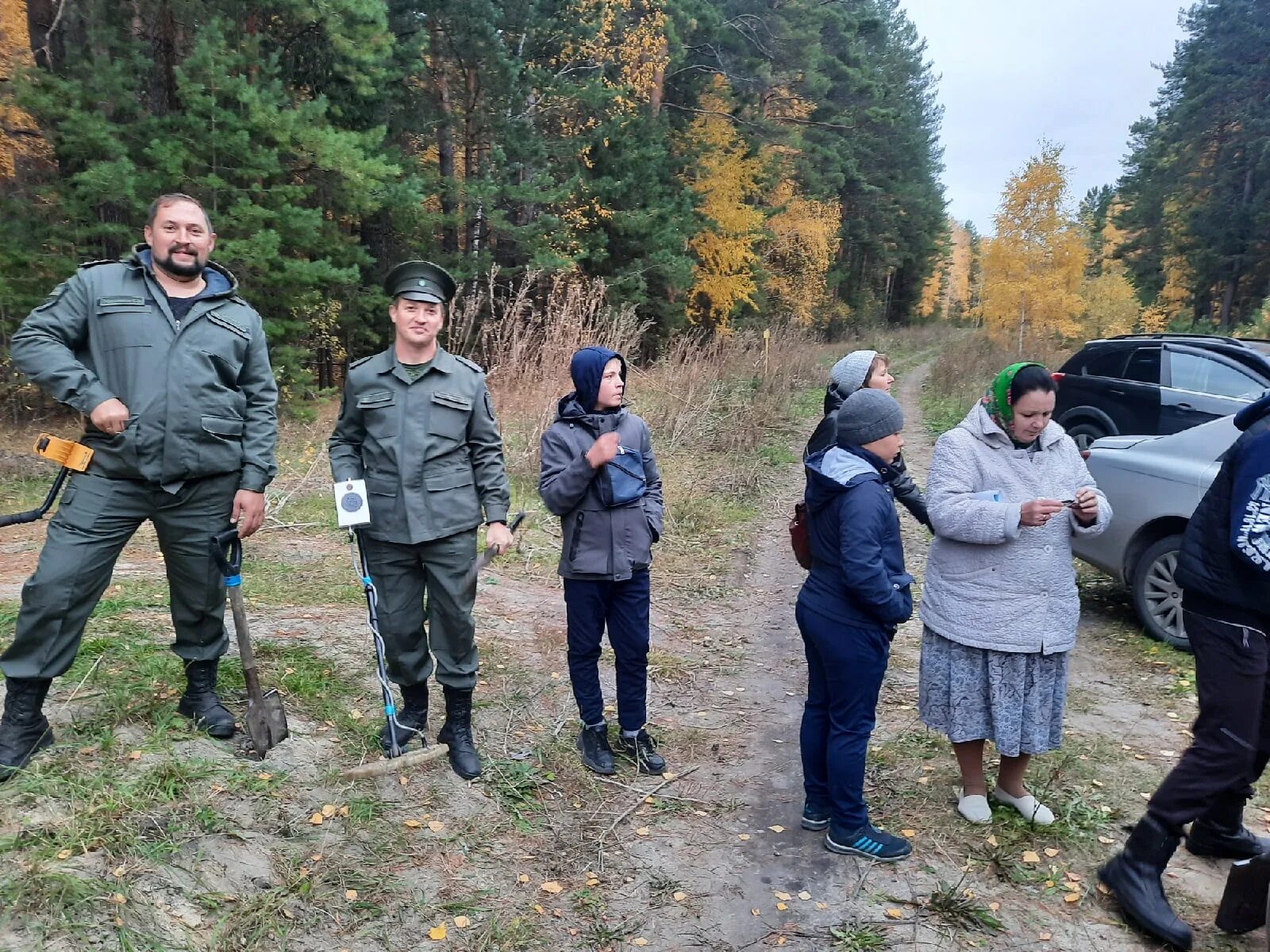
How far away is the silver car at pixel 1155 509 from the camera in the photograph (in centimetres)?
539

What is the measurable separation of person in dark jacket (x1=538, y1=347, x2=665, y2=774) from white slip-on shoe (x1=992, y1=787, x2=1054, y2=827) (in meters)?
1.49

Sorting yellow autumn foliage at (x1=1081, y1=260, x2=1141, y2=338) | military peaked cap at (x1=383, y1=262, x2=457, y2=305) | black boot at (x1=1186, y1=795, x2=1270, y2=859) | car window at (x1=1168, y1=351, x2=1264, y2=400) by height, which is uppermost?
yellow autumn foliage at (x1=1081, y1=260, x2=1141, y2=338)

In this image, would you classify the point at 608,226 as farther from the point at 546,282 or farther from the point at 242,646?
the point at 242,646

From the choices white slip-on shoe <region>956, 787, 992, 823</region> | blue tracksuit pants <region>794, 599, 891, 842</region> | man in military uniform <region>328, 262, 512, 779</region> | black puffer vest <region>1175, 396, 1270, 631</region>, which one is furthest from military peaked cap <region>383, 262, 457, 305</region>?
white slip-on shoe <region>956, 787, 992, 823</region>

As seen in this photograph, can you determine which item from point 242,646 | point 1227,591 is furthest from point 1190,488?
point 242,646

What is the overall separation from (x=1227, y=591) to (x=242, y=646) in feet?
11.7

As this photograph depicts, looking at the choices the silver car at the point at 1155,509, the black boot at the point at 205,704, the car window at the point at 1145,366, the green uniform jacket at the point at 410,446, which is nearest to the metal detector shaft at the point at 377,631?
the green uniform jacket at the point at 410,446

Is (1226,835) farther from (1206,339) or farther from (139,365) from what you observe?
(1206,339)

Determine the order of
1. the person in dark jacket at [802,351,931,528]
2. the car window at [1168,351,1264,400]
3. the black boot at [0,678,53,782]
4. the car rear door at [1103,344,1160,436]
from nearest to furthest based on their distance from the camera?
the black boot at [0,678,53,782], the person in dark jacket at [802,351,931,528], the car window at [1168,351,1264,400], the car rear door at [1103,344,1160,436]

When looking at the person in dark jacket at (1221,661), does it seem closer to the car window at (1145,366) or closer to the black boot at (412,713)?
the black boot at (412,713)

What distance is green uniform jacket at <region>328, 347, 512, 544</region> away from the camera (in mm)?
3451

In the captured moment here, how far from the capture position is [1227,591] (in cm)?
281

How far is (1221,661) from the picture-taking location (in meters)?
2.84

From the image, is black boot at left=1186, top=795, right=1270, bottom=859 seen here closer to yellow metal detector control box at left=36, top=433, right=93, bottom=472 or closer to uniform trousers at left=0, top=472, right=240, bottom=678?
uniform trousers at left=0, top=472, right=240, bottom=678
